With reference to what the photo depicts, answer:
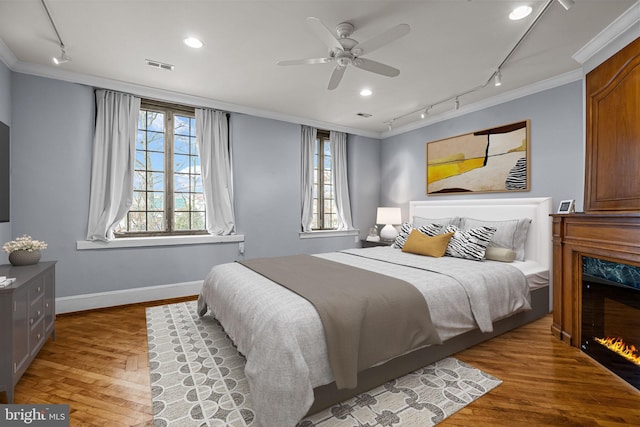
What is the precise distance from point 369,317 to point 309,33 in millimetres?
2275

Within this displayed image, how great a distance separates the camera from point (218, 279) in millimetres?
2561

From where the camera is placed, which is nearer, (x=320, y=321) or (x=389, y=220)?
(x=320, y=321)

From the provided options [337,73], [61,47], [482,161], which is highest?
[61,47]

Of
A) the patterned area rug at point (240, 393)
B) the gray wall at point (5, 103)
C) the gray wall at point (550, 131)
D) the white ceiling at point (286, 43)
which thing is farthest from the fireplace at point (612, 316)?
the gray wall at point (5, 103)

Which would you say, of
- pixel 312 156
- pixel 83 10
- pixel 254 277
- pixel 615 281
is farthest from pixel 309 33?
pixel 615 281

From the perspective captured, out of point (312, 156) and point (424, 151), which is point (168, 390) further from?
point (424, 151)

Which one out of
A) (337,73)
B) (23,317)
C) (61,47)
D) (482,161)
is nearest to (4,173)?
(61,47)

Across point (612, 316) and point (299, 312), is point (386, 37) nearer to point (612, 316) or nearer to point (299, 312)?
point (299, 312)

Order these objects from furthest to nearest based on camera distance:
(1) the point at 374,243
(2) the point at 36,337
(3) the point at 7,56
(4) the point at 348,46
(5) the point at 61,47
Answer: (1) the point at 374,243
(3) the point at 7,56
(5) the point at 61,47
(4) the point at 348,46
(2) the point at 36,337

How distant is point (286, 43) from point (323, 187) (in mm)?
2880

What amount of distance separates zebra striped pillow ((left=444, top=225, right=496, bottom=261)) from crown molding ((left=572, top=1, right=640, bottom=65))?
70.1 inches

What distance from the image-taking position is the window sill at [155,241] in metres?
3.32

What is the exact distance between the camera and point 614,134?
235 cm

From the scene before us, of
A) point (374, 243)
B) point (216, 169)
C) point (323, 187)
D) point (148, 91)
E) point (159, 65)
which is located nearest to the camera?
point (159, 65)
